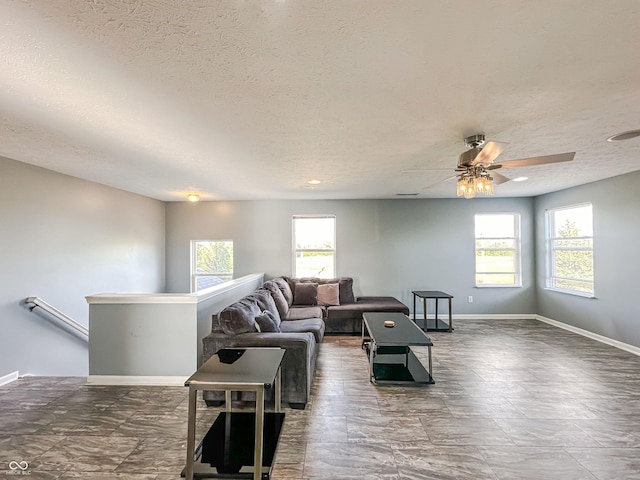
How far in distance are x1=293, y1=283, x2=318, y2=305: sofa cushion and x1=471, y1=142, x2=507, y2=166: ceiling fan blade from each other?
145 inches

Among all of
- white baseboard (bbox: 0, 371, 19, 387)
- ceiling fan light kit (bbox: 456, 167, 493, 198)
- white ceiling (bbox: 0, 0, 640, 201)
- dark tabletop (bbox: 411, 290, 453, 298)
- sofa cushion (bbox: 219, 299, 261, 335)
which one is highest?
white ceiling (bbox: 0, 0, 640, 201)

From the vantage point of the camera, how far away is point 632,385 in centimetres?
320

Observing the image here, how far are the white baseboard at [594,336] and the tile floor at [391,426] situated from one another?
1.94 feet

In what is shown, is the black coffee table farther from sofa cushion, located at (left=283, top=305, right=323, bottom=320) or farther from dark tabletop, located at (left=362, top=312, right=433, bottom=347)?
sofa cushion, located at (left=283, top=305, right=323, bottom=320)

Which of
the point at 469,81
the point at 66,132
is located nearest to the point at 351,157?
the point at 469,81

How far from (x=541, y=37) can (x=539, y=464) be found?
104 inches

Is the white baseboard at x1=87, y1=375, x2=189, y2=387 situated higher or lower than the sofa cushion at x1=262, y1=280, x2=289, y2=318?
lower

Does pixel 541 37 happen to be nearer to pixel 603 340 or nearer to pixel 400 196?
pixel 400 196

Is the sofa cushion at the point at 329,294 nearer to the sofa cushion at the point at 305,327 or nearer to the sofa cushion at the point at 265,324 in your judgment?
the sofa cushion at the point at 305,327

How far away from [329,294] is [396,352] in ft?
5.78

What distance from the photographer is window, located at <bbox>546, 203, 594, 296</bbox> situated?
16.5 ft

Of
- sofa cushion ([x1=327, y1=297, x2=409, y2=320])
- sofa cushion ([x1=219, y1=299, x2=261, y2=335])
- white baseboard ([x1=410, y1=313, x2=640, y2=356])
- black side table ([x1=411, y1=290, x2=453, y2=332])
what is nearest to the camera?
sofa cushion ([x1=219, y1=299, x2=261, y2=335])

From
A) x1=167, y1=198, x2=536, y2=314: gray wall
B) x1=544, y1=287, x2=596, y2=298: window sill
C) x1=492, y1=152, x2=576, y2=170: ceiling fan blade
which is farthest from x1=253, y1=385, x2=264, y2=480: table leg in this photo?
x1=544, y1=287, x2=596, y2=298: window sill

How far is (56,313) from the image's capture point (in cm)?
377
